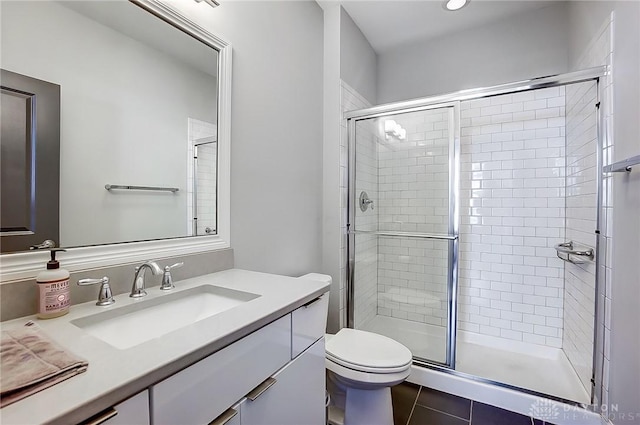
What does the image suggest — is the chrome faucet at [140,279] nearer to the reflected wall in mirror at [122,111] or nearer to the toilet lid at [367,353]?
the reflected wall in mirror at [122,111]

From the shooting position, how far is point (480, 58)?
2.47m

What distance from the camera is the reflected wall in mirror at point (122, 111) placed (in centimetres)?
86

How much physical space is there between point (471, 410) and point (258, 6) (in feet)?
8.65

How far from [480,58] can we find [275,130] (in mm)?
2018

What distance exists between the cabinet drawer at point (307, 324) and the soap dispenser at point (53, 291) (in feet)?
2.09

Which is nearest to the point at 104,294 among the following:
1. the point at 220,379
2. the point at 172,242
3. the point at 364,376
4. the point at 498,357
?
the point at 172,242

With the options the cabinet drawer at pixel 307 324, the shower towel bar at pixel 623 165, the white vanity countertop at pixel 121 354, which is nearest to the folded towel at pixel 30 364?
the white vanity countertop at pixel 121 354

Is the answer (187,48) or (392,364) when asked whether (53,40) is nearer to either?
(187,48)

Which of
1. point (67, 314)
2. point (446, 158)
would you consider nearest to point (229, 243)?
point (67, 314)

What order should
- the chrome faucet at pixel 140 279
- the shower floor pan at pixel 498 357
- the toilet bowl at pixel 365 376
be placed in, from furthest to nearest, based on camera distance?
1. the shower floor pan at pixel 498 357
2. the toilet bowl at pixel 365 376
3. the chrome faucet at pixel 140 279

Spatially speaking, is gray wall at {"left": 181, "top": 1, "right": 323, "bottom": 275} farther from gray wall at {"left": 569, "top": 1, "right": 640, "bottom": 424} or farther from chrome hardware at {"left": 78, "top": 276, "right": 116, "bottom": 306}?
gray wall at {"left": 569, "top": 1, "right": 640, "bottom": 424}

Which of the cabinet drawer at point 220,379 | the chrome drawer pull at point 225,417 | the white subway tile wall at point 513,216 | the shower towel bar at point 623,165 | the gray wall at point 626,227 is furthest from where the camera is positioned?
the white subway tile wall at point 513,216

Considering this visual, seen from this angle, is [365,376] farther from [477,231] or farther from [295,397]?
[477,231]

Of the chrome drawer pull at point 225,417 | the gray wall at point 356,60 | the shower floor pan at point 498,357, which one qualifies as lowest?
the shower floor pan at point 498,357
